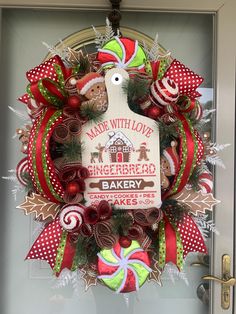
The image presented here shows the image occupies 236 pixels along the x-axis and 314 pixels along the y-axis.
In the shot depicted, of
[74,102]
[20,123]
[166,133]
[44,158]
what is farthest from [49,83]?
[20,123]

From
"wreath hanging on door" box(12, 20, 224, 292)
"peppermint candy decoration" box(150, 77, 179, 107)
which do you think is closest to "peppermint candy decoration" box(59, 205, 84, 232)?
"wreath hanging on door" box(12, 20, 224, 292)

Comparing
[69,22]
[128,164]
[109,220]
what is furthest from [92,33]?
[109,220]

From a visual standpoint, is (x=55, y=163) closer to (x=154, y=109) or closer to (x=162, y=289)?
(x=154, y=109)

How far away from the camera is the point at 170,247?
0.98 meters

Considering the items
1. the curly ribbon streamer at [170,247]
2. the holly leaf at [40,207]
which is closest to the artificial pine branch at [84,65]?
the holly leaf at [40,207]

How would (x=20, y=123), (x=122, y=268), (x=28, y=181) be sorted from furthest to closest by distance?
(x=20, y=123) → (x=28, y=181) → (x=122, y=268)

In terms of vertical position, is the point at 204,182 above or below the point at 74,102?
below

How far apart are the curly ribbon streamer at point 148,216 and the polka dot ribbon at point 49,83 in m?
0.33

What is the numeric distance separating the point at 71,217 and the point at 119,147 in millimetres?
199

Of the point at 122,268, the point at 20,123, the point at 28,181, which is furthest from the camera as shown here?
the point at 20,123

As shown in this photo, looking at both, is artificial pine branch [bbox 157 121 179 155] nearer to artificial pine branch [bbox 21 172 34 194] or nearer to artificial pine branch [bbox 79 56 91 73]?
artificial pine branch [bbox 79 56 91 73]

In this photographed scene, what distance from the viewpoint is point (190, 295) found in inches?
52.0

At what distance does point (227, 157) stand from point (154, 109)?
0.42 m

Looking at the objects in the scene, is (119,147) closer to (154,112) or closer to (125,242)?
(154,112)
